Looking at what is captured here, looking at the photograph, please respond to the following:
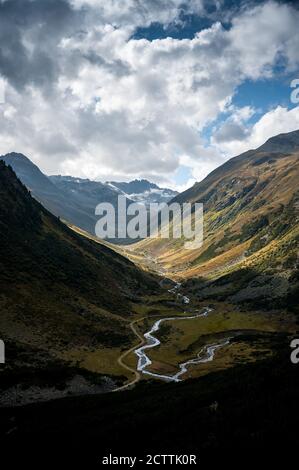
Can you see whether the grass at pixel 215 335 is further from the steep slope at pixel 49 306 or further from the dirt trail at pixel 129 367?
the steep slope at pixel 49 306

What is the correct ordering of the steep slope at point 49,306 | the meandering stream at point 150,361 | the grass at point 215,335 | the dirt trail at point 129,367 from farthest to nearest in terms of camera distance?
the grass at point 215,335 < the steep slope at point 49,306 < the meandering stream at point 150,361 < the dirt trail at point 129,367

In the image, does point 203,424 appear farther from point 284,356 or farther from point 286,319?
point 286,319

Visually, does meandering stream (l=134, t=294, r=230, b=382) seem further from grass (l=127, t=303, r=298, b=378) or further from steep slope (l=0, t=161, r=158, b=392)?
steep slope (l=0, t=161, r=158, b=392)

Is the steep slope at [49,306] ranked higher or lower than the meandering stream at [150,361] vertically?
higher

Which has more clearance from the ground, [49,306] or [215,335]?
[49,306]

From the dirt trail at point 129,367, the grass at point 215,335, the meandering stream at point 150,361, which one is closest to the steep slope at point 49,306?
the dirt trail at point 129,367

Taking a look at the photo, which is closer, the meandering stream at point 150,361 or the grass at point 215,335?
the meandering stream at point 150,361

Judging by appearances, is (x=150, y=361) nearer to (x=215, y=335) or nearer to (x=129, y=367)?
(x=129, y=367)

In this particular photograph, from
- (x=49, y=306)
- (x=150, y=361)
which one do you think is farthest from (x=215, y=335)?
(x=49, y=306)

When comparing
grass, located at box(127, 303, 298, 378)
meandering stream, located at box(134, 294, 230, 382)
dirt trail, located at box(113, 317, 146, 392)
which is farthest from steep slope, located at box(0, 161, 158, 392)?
grass, located at box(127, 303, 298, 378)
